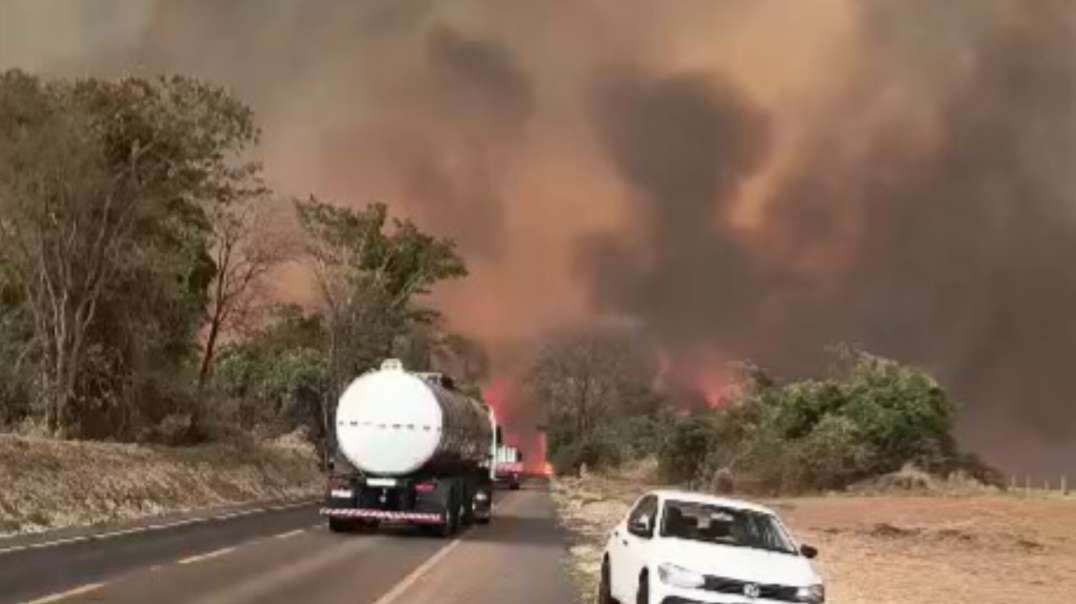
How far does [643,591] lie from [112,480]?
25571mm

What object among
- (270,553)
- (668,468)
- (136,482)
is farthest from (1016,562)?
(668,468)

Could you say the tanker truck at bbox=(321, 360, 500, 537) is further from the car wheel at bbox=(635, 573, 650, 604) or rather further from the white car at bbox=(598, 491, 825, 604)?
the car wheel at bbox=(635, 573, 650, 604)

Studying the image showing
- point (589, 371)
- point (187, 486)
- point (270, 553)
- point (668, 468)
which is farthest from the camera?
point (589, 371)

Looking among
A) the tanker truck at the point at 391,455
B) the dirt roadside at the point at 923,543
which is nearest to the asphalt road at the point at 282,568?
the tanker truck at the point at 391,455

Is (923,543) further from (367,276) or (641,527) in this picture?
(367,276)

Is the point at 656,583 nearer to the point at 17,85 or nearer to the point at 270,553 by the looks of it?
the point at 270,553

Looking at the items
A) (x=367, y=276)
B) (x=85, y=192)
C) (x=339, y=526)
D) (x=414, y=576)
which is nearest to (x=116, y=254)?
(x=85, y=192)

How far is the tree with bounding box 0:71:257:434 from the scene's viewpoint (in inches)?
1566

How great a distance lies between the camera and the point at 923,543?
39.5 meters

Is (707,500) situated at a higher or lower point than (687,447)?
lower

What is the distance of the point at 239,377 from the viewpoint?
79375 mm

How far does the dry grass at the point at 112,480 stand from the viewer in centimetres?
3166

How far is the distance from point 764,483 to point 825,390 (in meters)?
6.17

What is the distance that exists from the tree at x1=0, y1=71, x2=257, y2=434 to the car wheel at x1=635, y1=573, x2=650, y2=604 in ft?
95.8
